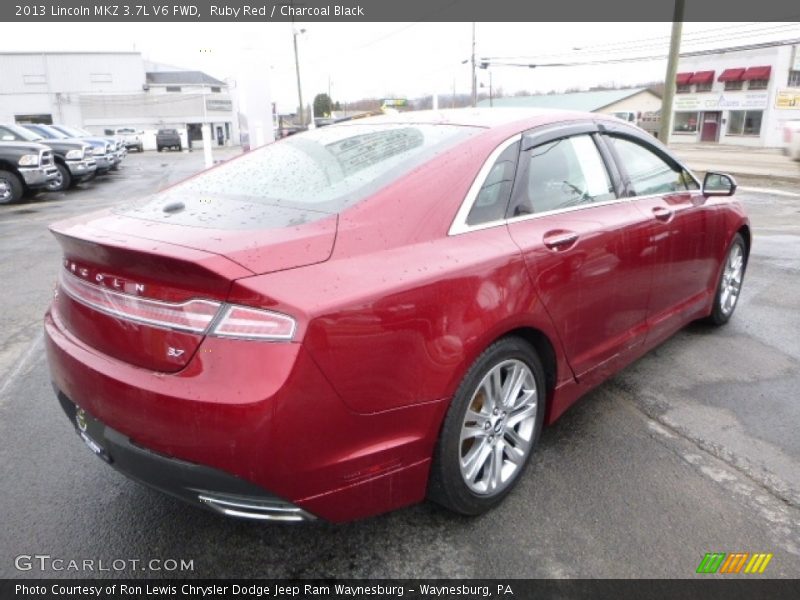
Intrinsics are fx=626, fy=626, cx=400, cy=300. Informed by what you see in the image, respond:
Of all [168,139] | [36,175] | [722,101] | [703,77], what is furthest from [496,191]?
[703,77]

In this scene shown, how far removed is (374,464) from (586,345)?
1.39 m

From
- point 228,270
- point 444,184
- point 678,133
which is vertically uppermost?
point 444,184

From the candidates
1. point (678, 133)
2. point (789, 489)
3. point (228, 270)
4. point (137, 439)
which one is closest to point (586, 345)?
point (789, 489)

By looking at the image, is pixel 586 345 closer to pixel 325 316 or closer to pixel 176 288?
pixel 325 316

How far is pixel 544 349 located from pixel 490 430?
477 millimetres

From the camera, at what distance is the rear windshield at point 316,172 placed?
2.42m

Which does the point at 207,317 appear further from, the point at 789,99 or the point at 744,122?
the point at 744,122

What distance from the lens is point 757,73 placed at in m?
43.1

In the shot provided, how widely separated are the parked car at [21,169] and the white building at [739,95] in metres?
38.8

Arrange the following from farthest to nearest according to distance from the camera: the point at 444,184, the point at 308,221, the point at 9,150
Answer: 1. the point at 9,150
2. the point at 444,184
3. the point at 308,221

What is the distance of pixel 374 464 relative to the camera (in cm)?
214

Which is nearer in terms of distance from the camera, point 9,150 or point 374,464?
point 374,464

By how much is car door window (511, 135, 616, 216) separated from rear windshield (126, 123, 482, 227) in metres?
0.33

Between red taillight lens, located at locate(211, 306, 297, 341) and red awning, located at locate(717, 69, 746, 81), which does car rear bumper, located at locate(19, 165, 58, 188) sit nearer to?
red taillight lens, located at locate(211, 306, 297, 341)
